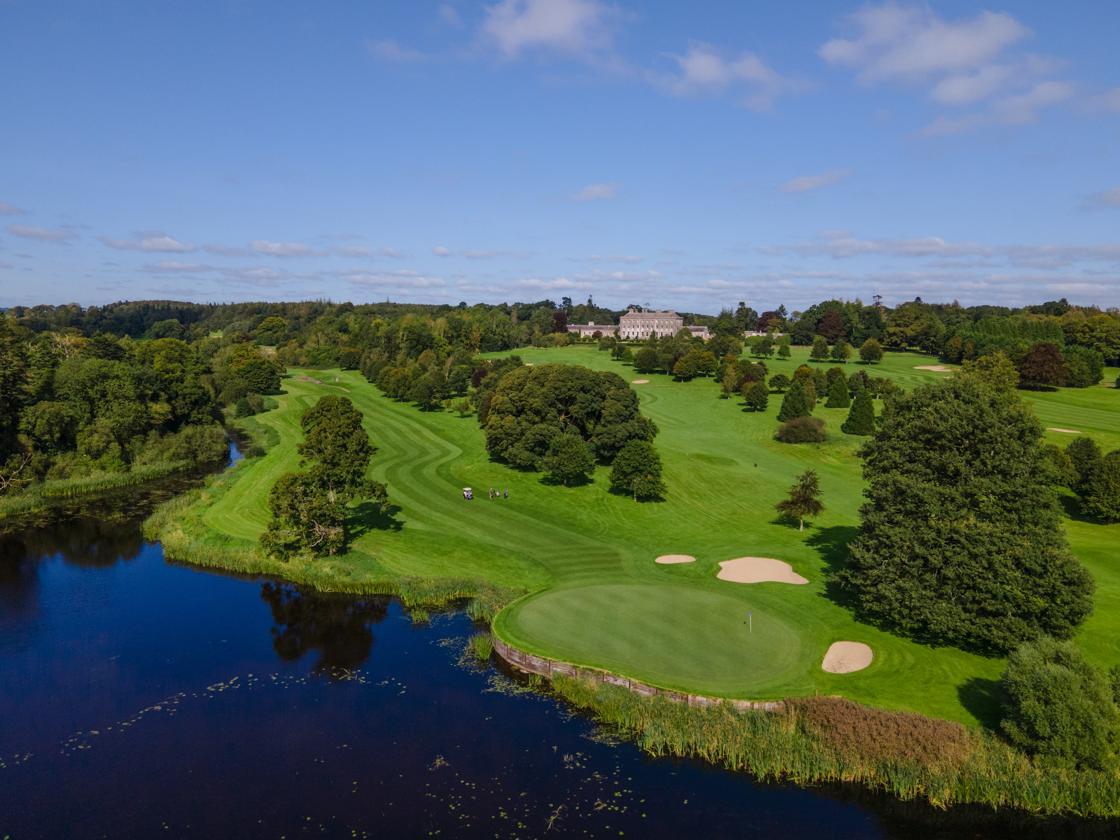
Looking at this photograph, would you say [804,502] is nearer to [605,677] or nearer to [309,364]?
[605,677]

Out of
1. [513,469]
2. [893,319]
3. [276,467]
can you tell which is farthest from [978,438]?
[893,319]

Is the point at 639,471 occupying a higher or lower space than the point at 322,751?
higher

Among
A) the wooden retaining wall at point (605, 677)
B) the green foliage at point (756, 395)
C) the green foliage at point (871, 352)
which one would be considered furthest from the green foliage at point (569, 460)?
the green foliage at point (871, 352)

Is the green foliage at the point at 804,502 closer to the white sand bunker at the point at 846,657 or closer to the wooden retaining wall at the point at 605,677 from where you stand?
the white sand bunker at the point at 846,657

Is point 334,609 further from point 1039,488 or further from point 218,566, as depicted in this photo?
point 1039,488

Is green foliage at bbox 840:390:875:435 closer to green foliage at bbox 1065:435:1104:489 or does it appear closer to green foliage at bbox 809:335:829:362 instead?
green foliage at bbox 1065:435:1104:489

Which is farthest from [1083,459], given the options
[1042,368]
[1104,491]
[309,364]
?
[309,364]
